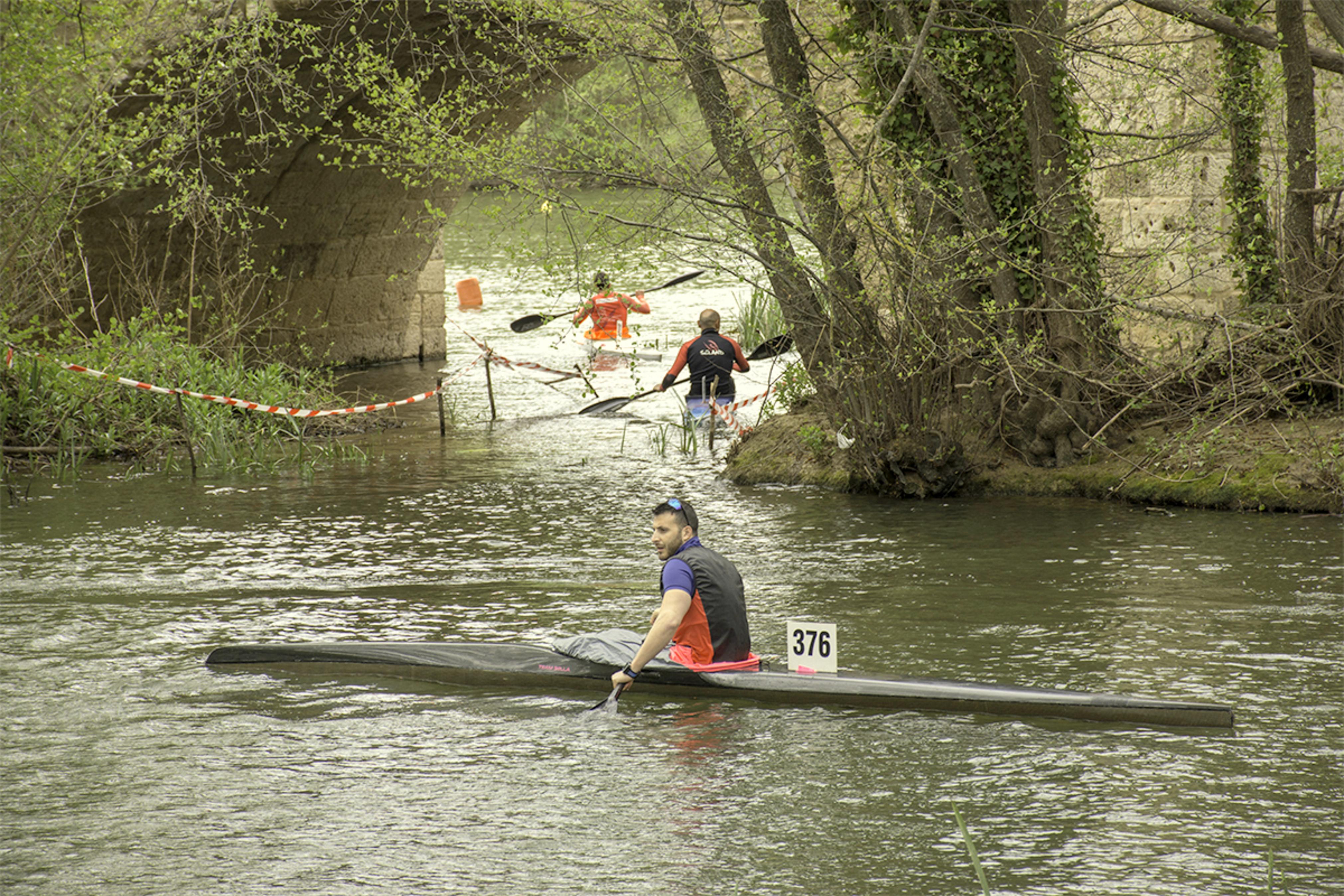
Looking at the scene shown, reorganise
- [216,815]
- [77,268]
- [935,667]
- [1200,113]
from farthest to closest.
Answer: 1. [77,268]
2. [1200,113]
3. [935,667]
4. [216,815]

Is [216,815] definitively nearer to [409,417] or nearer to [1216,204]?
[1216,204]

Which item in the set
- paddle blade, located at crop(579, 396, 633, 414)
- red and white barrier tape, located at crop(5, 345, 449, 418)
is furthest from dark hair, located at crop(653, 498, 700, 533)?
paddle blade, located at crop(579, 396, 633, 414)

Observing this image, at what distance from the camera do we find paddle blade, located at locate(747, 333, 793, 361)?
42.8 ft

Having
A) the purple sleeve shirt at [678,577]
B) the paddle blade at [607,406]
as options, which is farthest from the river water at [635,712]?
the paddle blade at [607,406]

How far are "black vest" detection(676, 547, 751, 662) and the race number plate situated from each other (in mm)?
262

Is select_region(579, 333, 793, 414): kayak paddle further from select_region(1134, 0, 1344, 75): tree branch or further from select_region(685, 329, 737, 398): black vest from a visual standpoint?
select_region(1134, 0, 1344, 75): tree branch

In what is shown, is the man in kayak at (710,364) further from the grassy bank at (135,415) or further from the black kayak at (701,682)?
the black kayak at (701,682)

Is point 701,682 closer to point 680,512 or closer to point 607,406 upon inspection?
point 680,512

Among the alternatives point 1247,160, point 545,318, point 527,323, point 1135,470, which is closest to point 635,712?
point 1135,470

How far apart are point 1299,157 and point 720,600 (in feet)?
20.8

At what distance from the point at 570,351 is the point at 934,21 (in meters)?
9.84

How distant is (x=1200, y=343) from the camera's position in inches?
427

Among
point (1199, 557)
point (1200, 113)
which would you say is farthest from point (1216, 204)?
point (1199, 557)

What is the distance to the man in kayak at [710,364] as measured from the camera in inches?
532
